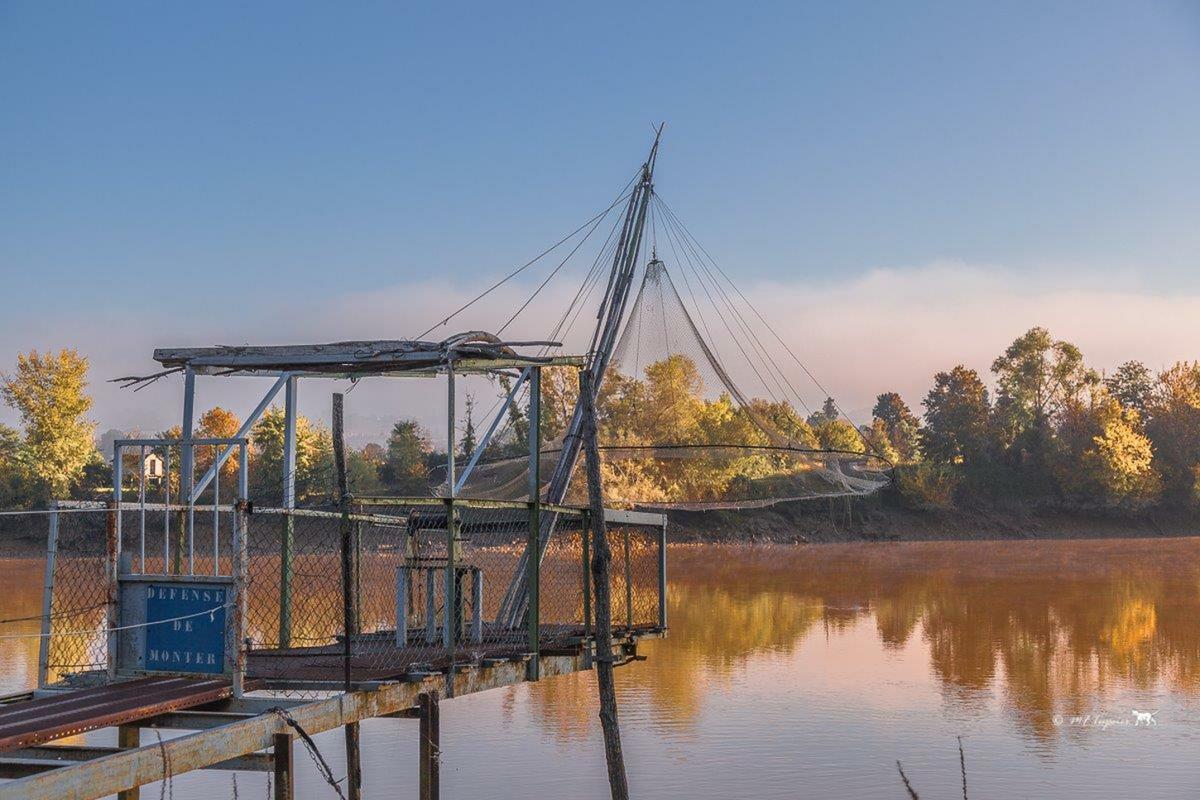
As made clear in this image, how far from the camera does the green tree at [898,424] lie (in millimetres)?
104938

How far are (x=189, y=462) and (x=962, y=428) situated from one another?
2622 inches

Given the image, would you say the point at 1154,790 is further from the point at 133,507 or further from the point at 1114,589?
the point at 1114,589

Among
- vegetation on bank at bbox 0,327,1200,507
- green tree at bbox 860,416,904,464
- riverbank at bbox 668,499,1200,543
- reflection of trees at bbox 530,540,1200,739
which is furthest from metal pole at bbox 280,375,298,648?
green tree at bbox 860,416,904,464

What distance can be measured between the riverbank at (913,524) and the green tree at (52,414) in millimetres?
→ 25814

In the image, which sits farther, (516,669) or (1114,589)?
(1114,589)

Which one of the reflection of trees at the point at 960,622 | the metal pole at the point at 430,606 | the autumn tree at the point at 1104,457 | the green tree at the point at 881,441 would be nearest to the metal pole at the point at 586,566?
the metal pole at the point at 430,606

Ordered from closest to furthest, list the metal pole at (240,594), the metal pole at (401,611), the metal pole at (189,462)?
the metal pole at (240,594)
the metal pole at (189,462)
the metal pole at (401,611)

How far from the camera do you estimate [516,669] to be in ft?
32.9

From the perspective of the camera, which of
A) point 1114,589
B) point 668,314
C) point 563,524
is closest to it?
point 563,524

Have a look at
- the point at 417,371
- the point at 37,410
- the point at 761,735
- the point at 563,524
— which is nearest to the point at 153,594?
the point at 417,371

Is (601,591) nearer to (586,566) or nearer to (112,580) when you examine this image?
(586,566)

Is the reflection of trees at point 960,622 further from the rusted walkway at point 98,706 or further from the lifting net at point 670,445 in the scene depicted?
the rusted walkway at point 98,706

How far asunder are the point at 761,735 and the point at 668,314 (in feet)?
27.2

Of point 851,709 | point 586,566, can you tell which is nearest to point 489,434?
point 586,566
